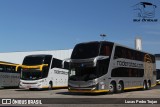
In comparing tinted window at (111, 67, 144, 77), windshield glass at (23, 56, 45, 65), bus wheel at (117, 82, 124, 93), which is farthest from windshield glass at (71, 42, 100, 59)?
windshield glass at (23, 56, 45, 65)

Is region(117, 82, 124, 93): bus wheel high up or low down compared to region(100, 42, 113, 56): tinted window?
down

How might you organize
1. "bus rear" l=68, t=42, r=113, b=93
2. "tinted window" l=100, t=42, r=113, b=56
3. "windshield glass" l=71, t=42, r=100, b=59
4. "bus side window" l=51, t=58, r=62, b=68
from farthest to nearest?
"bus side window" l=51, t=58, r=62, b=68 → "tinted window" l=100, t=42, r=113, b=56 → "windshield glass" l=71, t=42, r=100, b=59 → "bus rear" l=68, t=42, r=113, b=93

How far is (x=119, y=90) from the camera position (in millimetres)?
26078

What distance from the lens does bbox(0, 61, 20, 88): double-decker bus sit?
35938mm

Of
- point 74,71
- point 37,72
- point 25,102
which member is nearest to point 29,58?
point 37,72

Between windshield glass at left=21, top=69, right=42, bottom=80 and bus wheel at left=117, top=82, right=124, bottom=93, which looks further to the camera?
windshield glass at left=21, top=69, right=42, bottom=80

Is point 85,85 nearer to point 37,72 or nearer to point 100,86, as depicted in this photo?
point 100,86

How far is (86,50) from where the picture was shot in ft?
77.9

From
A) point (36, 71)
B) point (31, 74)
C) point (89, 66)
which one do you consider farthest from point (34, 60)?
point (89, 66)

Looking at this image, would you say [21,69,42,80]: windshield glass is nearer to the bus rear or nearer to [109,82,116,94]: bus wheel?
the bus rear

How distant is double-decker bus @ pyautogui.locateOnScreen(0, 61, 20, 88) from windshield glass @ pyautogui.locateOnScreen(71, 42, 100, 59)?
1386 centimetres

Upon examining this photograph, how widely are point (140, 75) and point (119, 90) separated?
4.78 metres


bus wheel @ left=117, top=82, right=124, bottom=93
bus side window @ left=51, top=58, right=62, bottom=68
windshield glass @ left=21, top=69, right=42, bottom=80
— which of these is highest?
bus side window @ left=51, top=58, right=62, bottom=68

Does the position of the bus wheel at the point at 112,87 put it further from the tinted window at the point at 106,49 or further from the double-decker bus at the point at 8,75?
the double-decker bus at the point at 8,75
